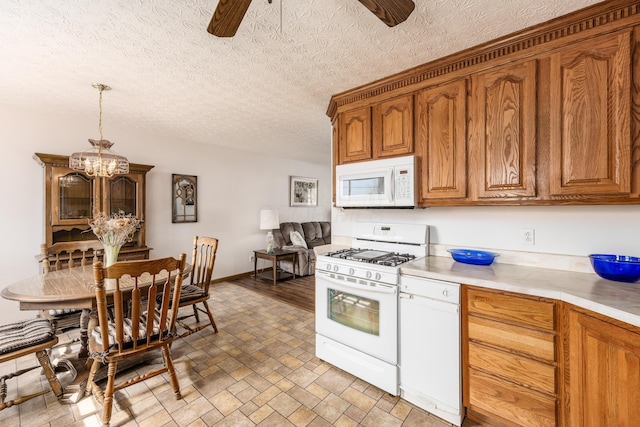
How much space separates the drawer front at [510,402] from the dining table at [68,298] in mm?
2166

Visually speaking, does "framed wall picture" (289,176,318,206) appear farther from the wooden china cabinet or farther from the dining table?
the dining table

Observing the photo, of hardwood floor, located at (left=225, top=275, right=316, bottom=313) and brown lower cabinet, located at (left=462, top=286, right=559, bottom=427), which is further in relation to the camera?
hardwood floor, located at (left=225, top=275, right=316, bottom=313)

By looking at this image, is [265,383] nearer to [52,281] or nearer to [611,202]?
[52,281]

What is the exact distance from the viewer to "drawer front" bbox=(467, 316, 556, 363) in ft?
4.61

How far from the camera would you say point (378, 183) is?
2.33 m

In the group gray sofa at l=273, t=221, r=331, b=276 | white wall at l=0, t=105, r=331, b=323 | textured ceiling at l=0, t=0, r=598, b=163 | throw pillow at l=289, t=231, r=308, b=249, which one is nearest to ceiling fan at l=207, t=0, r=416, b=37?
textured ceiling at l=0, t=0, r=598, b=163

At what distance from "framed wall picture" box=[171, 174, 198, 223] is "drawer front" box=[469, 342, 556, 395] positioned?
4.09 m

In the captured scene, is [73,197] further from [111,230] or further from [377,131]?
[377,131]

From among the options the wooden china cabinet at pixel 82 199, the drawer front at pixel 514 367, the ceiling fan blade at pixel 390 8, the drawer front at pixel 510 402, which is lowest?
the drawer front at pixel 510 402

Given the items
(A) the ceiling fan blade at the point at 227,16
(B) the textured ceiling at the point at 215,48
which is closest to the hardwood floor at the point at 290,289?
(B) the textured ceiling at the point at 215,48

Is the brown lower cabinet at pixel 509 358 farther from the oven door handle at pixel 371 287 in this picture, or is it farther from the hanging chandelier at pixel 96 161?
the hanging chandelier at pixel 96 161

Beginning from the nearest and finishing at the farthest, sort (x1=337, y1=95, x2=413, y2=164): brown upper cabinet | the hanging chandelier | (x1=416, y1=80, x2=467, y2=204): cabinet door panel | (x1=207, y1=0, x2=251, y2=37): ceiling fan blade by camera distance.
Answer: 1. (x1=207, y1=0, x2=251, y2=37): ceiling fan blade
2. (x1=416, y1=80, x2=467, y2=204): cabinet door panel
3. (x1=337, y1=95, x2=413, y2=164): brown upper cabinet
4. the hanging chandelier

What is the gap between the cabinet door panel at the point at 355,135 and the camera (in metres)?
2.49

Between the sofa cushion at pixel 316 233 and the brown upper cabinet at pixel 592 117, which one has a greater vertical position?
the brown upper cabinet at pixel 592 117
